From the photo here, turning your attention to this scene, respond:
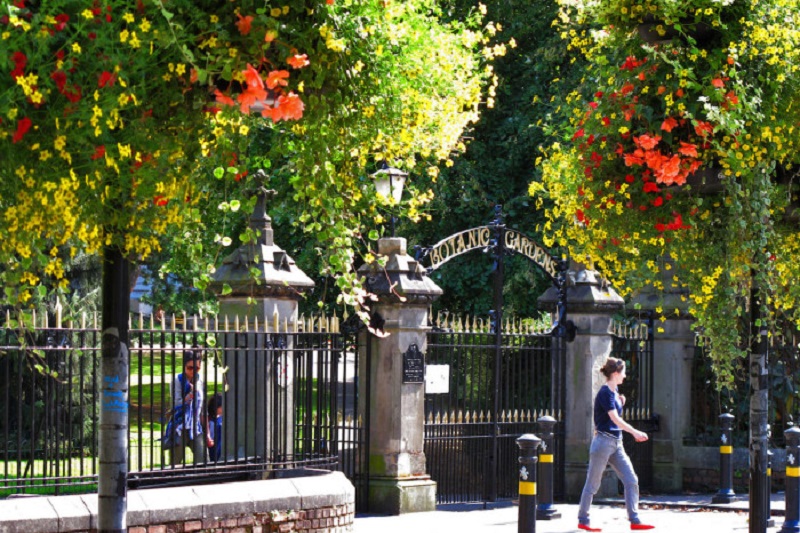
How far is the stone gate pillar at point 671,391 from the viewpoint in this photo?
58.8 feet

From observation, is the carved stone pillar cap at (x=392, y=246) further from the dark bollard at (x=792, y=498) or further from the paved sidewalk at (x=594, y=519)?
the dark bollard at (x=792, y=498)

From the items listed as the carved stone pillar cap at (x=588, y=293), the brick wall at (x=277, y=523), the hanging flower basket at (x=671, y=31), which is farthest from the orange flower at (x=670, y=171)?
the carved stone pillar cap at (x=588, y=293)

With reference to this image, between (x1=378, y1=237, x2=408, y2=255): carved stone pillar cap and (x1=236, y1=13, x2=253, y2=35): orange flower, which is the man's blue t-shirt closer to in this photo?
(x1=378, y1=237, x2=408, y2=255): carved stone pillar cap

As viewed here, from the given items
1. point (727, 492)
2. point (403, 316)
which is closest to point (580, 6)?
point (403, 316)

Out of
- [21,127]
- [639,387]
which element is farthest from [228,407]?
[21,127]

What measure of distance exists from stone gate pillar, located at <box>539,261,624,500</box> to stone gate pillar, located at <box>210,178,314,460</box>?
14.6 ft

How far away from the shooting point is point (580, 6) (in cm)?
982

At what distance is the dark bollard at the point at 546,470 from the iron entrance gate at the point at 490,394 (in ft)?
4.59

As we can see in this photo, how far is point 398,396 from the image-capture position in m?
14.0

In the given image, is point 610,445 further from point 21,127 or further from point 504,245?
point 21,127

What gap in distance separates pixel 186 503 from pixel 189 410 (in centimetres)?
181

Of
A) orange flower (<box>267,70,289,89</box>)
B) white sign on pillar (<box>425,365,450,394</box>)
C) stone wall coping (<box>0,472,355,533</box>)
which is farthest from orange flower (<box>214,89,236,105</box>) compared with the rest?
white sign on pillar (<box>425,365,450,394</box>)

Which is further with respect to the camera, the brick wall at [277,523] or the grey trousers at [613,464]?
the grey trousers at [613,464]

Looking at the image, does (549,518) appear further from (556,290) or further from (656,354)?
(656,354)
